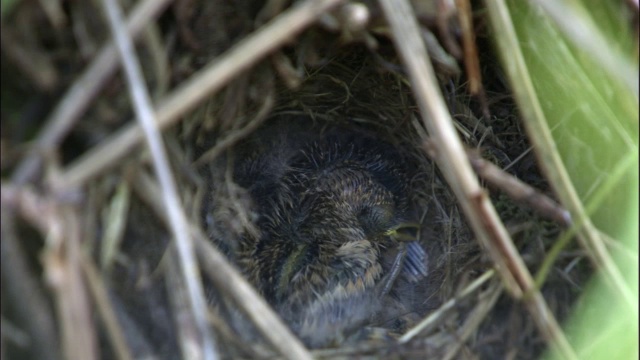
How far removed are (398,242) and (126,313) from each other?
3.97 ft

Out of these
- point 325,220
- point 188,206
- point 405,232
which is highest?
point 188,206

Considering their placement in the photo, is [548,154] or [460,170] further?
[548,154]

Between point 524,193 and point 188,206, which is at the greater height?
point 188,206

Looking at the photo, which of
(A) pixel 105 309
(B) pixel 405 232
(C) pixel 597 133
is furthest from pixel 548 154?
(B) pixel 405 232

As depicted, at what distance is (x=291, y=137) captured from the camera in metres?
2.33

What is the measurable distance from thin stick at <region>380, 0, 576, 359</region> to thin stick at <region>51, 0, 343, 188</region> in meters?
0.12

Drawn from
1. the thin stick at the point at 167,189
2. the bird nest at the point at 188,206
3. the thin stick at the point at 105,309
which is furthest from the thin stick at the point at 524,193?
the thin stick at the point at 105,309

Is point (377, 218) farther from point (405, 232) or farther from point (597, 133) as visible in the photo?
point (597, 133)

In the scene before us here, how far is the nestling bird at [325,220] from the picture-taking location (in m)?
2.08

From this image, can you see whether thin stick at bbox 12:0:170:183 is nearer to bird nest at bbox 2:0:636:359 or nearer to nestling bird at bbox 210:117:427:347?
bird nest at bbox 2:0:636:359

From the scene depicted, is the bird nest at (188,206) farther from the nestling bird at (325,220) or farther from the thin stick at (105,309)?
the nestling bird at (325,220)

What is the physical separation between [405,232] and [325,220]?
0.29 metres

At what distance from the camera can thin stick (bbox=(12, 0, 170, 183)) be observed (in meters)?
1.12

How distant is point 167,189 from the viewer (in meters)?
1.08
